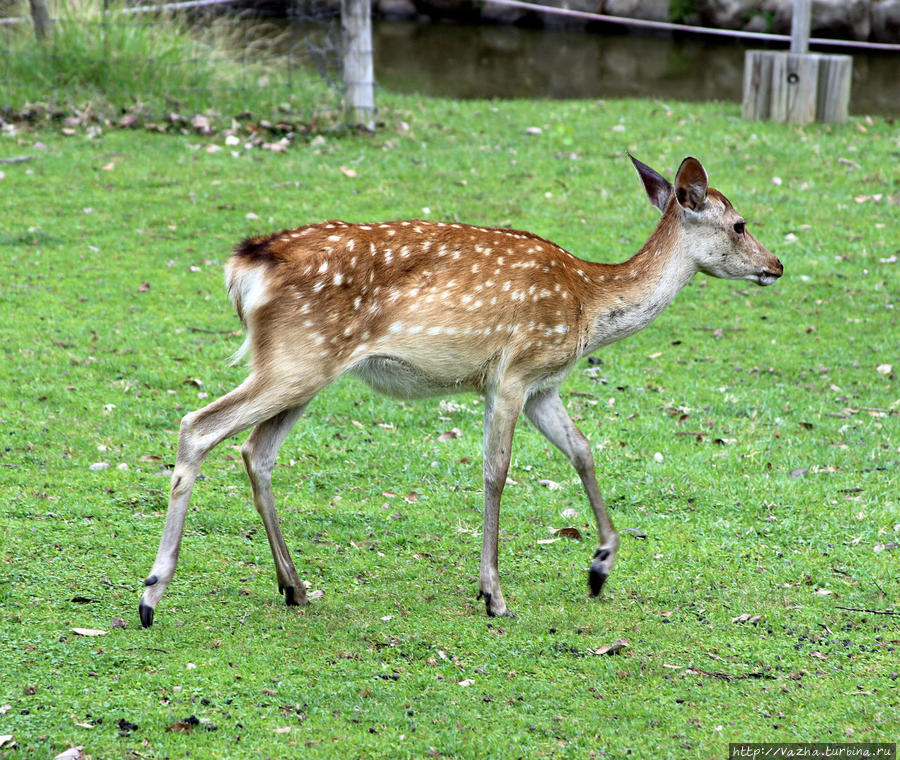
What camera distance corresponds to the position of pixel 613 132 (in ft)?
42.1

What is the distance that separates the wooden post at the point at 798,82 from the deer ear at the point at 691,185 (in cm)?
807

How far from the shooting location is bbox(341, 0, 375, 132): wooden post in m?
12.1

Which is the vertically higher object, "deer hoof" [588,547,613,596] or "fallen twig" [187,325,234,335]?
"fallen twig" [187,325,234,335]

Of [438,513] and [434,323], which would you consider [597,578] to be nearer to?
[438,513]

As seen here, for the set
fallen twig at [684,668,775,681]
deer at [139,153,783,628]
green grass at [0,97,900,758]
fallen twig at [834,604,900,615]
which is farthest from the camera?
fallen twig at [834,604,900,615]

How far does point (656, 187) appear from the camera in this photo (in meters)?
5.77

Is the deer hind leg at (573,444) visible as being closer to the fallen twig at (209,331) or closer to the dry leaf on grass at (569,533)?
the dry leaf on grass at (569,533)

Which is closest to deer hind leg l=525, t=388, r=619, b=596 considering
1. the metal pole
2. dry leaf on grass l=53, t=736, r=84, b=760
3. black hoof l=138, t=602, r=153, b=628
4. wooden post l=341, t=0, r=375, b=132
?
black hoof l=138, t=602, r=153, b=628

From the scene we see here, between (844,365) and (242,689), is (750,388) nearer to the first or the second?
(844,365)

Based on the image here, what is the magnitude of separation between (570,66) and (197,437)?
19.4 meters

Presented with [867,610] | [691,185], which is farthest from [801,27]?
[867,610]

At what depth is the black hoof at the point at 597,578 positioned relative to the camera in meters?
5.11

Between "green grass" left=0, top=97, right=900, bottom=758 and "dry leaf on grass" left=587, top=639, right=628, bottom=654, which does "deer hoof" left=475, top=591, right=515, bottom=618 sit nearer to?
"green grass" left=0, top=97, right=900, bottom=758

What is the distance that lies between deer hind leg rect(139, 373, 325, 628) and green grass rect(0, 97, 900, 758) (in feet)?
0.66
